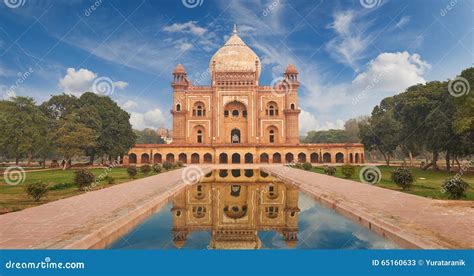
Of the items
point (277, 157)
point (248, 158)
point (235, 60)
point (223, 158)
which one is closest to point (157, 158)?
point (223, 158)

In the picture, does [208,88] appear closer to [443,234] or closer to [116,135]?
[116,135]

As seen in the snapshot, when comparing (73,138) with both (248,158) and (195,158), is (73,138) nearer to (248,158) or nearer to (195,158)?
(195,158)

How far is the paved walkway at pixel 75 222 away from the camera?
194 inches

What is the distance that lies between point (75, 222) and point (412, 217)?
646cm

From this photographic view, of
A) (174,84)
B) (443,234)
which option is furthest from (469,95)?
(174,84)

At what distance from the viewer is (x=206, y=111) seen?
1651 inches

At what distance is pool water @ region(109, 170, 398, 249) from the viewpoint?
18.0 ft

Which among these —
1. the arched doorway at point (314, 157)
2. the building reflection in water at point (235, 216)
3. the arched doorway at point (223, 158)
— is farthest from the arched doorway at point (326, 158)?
the building reflection in water at point (235, 216)

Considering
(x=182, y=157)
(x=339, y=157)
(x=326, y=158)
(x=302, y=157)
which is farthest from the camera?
(x=326, y=158)

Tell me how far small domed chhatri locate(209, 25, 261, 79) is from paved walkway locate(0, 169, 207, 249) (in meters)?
35.4

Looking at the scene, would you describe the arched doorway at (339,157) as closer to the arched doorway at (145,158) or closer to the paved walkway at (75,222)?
the arched doorway at (145,158)

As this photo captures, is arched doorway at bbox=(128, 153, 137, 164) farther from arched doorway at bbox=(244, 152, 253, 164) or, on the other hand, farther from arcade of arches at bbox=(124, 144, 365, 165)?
arched doorway at bbox=(244, 152, 253, 164)

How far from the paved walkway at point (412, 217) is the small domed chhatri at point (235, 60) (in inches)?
1376

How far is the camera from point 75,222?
244 inches
